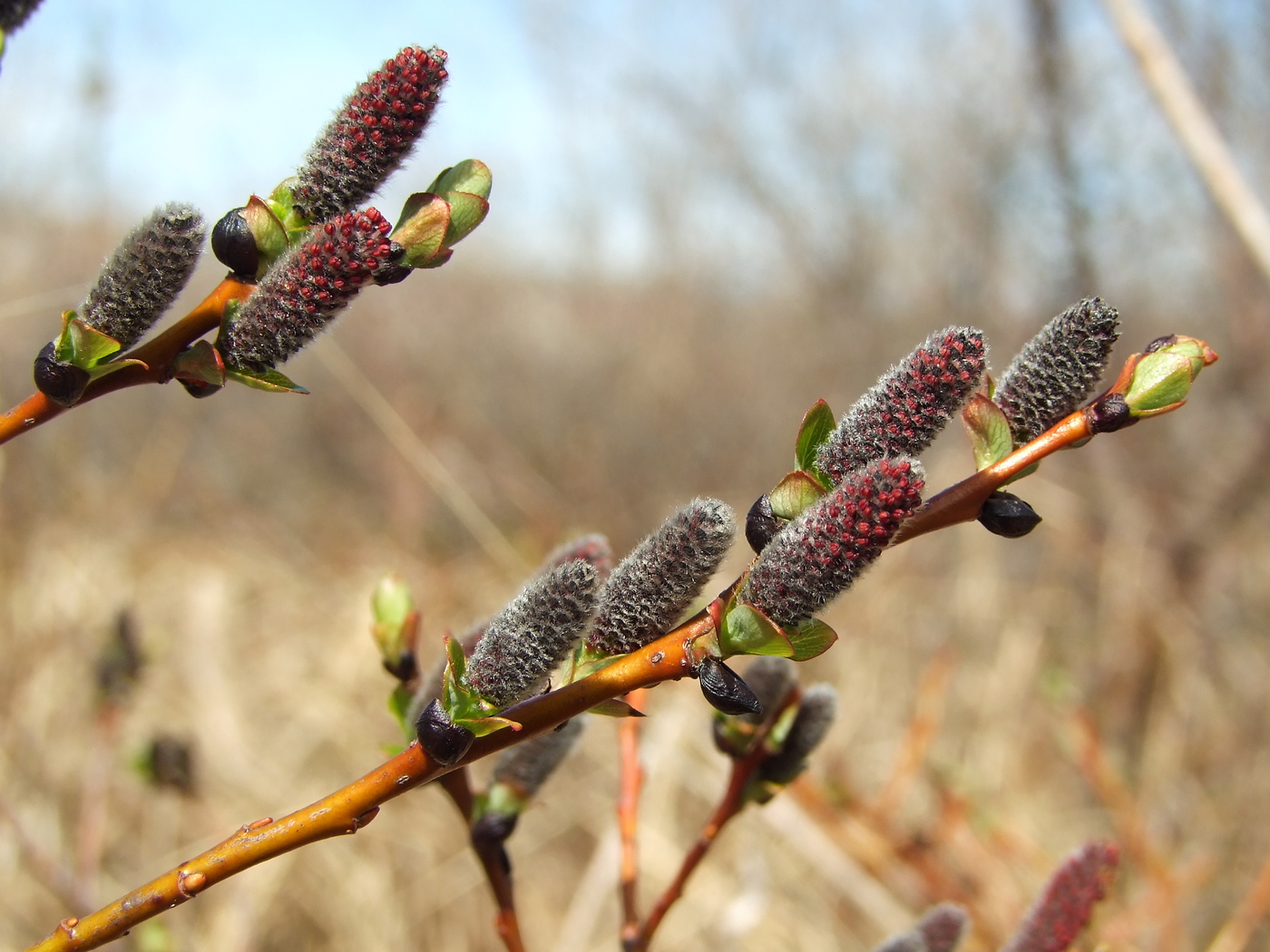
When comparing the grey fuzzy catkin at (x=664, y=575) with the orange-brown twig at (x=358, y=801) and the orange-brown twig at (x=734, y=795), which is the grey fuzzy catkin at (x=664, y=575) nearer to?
the orange-brown twig at (x=358, y=801)

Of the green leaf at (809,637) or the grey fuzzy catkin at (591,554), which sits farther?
the grey fuzzy catkin at (591,554)

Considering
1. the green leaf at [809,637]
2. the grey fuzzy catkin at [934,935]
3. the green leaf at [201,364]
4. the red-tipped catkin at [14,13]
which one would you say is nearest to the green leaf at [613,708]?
the green leaf at [809,637]

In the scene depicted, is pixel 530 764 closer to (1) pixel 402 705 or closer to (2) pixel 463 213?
(1) pixel 402 705

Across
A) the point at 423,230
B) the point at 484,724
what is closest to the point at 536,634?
the point at 484,724

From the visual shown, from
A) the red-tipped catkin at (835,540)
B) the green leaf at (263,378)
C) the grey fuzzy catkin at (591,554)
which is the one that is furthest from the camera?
the grey fuzzy catkin at (591,554)

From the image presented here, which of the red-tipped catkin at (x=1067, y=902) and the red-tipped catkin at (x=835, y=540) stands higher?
the red-tipped catkin at (x=835, y=540)

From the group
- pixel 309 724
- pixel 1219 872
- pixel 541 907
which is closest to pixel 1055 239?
pixel 1219 872

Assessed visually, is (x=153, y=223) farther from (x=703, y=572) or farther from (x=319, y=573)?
(x=319, y=573)
